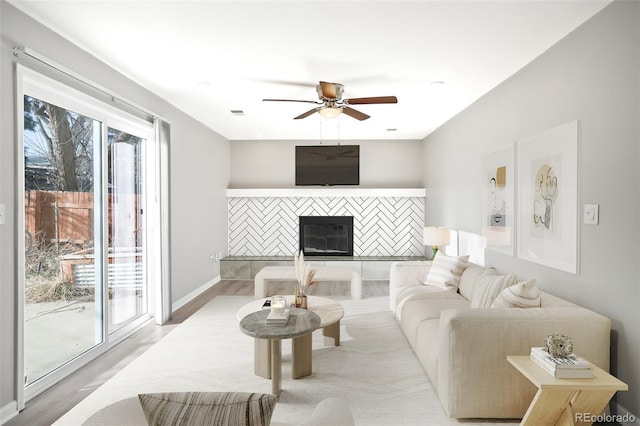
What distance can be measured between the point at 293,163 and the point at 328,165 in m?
0.74

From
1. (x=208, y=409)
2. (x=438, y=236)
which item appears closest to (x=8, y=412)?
(x=208, y=409)

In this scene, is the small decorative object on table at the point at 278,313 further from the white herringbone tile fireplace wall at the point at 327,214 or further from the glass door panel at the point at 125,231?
the white herringbone tile fireplace wall at the point at 327,214

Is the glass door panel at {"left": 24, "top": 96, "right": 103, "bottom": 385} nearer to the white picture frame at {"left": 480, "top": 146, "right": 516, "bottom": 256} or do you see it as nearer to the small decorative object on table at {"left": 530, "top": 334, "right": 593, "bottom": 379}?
the small decorative object on table at {"left": 530, "top": 334, "right": 593, "bottom": 379}

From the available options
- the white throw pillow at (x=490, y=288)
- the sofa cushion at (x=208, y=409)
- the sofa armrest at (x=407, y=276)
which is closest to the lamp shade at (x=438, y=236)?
the sofa armrest at (x=407, y=276)

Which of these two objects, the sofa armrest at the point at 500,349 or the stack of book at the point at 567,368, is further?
the sofa armrest at the point at 500,349

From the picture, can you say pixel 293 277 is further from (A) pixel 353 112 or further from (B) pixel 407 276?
(A) pixel 353 112

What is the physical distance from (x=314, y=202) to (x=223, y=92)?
331 centimetres

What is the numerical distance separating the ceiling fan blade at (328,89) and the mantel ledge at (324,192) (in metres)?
3.36

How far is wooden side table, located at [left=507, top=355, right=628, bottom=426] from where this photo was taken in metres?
1.77

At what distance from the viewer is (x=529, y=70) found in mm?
3174

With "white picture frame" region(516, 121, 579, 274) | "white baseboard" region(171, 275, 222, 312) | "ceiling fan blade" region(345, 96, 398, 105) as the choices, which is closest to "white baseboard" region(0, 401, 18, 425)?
"white baseboard" region(171, 275, 222, 312)

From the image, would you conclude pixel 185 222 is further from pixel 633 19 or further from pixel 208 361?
pixel 633 19

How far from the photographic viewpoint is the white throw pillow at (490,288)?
2854 millimetres

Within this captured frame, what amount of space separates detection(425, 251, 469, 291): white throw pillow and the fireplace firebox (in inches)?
113
